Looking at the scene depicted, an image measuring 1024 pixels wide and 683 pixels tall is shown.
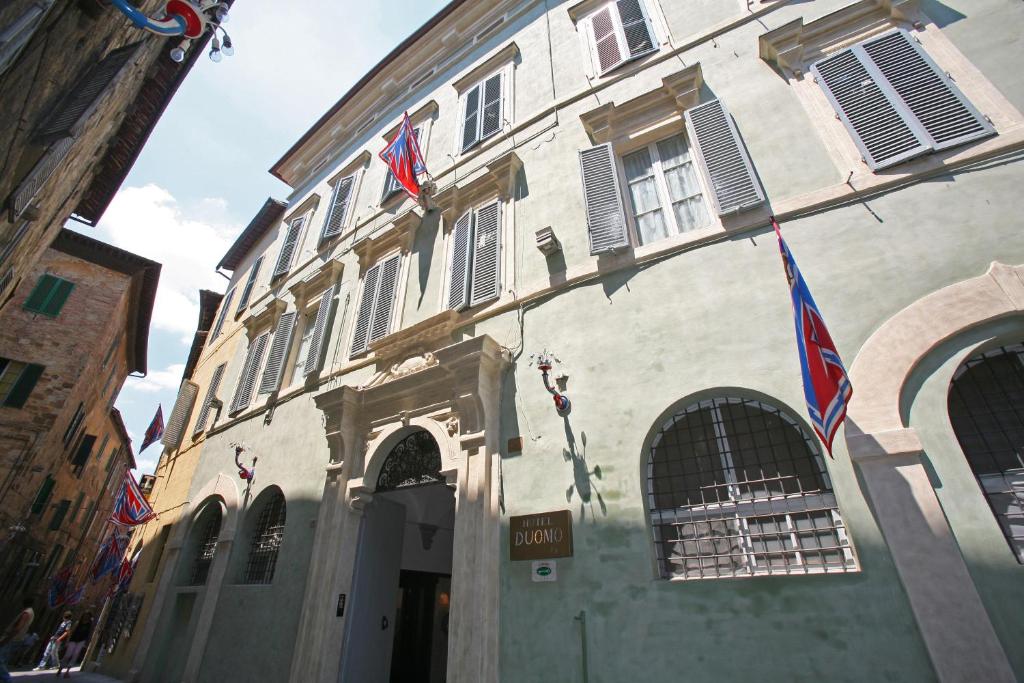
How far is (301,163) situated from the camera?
1492 cm

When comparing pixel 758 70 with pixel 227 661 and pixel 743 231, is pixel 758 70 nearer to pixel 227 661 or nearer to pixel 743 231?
pixel 743 231

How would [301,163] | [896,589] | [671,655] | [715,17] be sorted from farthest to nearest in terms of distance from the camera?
[301,163]
[715,17]
[671,655]
[896,589]

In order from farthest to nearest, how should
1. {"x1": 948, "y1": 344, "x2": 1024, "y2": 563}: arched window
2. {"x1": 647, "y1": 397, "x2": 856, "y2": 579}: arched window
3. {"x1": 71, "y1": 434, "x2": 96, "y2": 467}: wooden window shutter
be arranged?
{"x1": 71, "y1": 434, "x2": 96, "y2": 467}: wooden window shutter
{"x1": 647, "y1": 397, "x2": 856, "y2": 579}: arched window
{"x1": 948, "y1": 344, "x2": 1024, "y2": 563}: arched window

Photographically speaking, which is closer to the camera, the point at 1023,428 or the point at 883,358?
the point at 1023,428

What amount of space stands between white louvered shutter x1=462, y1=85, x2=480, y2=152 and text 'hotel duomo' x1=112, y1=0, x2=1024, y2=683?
0.08m

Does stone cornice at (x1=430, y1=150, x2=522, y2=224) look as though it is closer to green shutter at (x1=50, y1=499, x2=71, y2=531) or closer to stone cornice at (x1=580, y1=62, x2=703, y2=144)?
stone cornice at (x1=580, y1=62, x2=703, y2=144)

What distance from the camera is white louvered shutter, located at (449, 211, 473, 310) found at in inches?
288

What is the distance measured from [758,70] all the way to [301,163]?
44.0 feet

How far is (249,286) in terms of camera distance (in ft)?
47.1

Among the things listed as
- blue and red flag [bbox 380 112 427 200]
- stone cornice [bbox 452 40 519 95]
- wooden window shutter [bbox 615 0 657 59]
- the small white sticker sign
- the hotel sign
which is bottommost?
the small white sticker sign

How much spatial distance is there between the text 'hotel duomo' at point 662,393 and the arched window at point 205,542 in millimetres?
54

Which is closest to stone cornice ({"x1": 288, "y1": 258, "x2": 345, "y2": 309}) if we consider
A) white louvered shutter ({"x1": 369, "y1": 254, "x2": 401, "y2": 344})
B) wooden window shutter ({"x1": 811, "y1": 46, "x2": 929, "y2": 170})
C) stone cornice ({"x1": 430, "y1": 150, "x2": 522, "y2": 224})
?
white louvered shutter ({"x1": 369, "y1": 254, "x2": 401, "y2": 344})

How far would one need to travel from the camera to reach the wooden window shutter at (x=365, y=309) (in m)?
8.58

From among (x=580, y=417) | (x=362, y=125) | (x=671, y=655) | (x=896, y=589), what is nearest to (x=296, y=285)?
(x=362, y=125)
